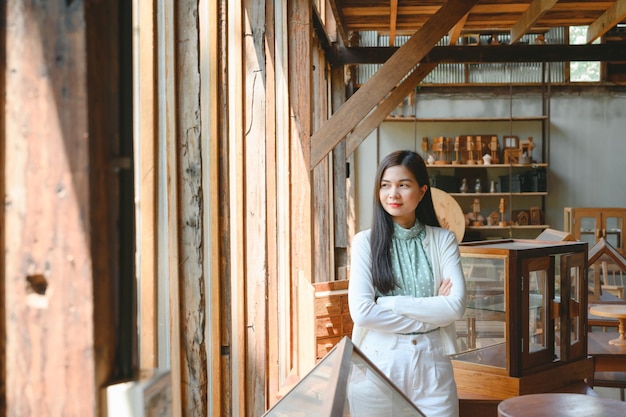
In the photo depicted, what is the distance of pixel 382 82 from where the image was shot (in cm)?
532

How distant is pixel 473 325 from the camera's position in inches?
138

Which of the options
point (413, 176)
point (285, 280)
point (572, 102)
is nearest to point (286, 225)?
point (285, 280)

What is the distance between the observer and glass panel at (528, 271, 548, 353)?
11.3 feet

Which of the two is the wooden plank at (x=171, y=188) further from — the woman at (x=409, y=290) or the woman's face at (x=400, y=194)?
the woman's face at (x=400, y=194)

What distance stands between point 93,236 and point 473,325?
2.66 meters

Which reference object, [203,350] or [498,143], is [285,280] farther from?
[498,143]

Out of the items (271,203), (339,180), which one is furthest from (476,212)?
(271,203)

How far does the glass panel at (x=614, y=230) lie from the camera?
1103 centimetres

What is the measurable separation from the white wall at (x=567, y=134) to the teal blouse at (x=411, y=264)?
9.13m

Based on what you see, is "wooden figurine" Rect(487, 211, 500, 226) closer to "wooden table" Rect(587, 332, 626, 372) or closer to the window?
the window

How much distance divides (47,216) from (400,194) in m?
1.82

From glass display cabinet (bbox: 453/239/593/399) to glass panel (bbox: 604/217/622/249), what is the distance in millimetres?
7997

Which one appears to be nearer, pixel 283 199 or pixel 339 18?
pixel 283 199

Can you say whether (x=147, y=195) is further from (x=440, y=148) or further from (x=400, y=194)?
(x=440, y=148)
